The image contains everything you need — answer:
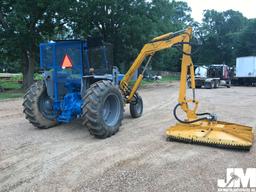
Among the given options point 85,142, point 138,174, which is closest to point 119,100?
point 85,142

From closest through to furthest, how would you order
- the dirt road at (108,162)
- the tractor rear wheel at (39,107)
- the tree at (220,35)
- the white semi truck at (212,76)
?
the dirt road at (108,162) → the tractor rear wheel at (39,107) → the white semi truck at (212,76) → the tree at (220,35)

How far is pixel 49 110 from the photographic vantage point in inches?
274

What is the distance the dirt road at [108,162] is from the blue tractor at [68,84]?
0.40m

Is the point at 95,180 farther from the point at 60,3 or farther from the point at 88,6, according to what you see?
the point at 88,6

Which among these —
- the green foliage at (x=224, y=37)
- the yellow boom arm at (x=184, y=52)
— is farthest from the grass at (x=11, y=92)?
the green foliage at (x=224, y=37)

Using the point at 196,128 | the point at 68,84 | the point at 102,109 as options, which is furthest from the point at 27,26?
the point at 196,128

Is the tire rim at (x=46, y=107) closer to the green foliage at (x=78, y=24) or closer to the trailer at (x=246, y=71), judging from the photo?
the green foliage at (x=78, y=24)

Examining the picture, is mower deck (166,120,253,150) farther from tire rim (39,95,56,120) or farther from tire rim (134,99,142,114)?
tire rim (39,95,56,120)

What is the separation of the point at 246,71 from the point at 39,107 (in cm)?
2637

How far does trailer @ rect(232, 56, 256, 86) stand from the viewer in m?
28.3

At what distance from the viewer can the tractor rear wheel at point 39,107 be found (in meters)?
6.68

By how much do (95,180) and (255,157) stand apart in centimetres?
276

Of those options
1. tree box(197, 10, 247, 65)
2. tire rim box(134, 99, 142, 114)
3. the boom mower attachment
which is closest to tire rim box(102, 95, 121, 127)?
the boom mower attachment

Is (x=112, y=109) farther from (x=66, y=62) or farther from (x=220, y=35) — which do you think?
(x=220, y=35)
